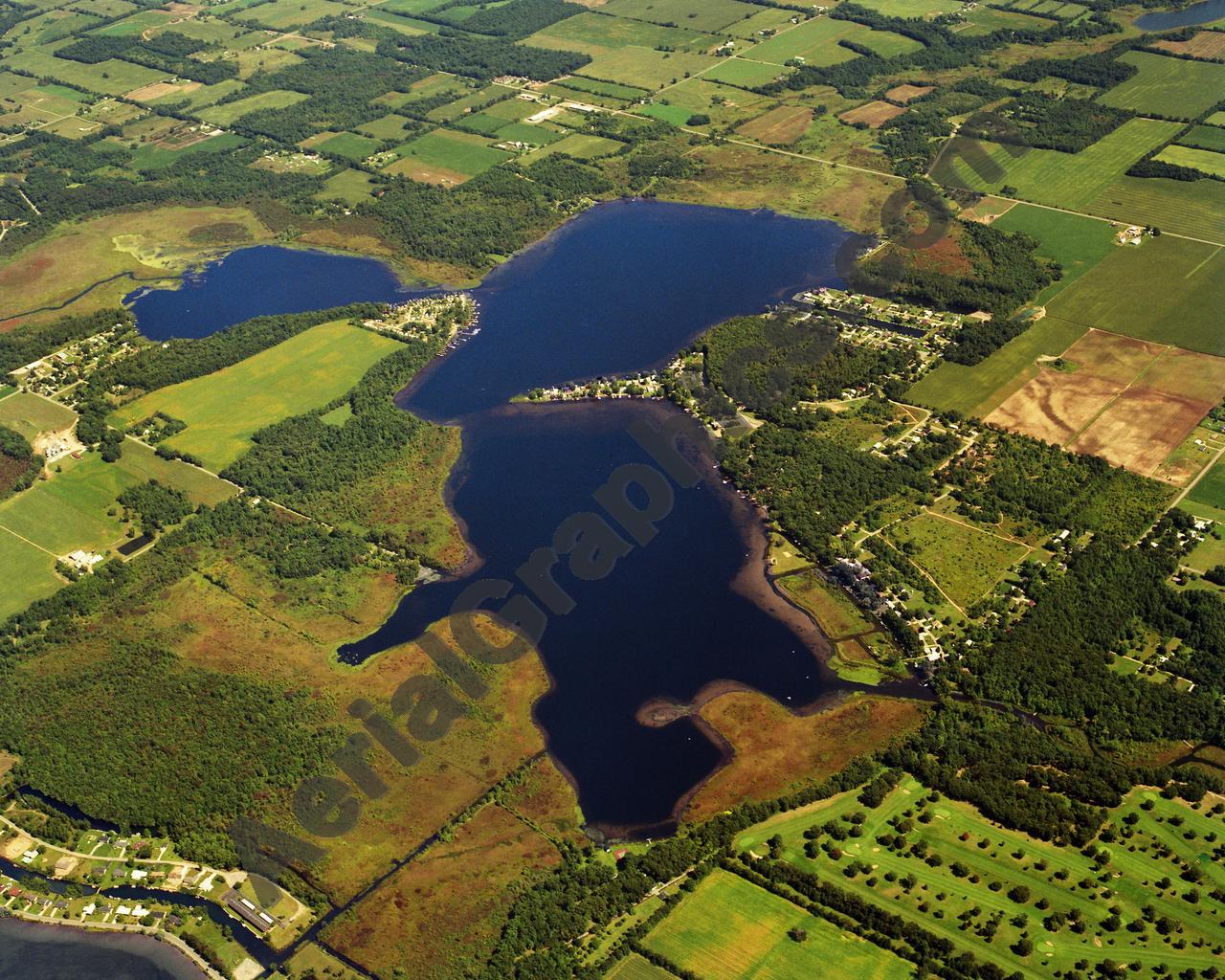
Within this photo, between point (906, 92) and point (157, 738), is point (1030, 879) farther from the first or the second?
point (906, 92)

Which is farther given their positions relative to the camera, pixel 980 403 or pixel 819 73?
pixel 819 73

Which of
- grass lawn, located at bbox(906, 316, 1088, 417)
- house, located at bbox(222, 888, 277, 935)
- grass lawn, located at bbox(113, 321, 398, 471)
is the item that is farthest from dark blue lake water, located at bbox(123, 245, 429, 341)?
house, located at bbox(222, 888, 277, 935)

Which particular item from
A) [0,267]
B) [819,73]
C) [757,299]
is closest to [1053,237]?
[757,299]

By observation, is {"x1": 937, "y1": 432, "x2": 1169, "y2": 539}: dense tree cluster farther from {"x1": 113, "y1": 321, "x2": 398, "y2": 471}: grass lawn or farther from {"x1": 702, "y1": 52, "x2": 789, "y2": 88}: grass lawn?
{"x1": 702, "y1": 52, "x2": 789, "y2": 88}: grass lawn

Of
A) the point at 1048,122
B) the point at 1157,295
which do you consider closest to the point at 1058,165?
the point at 1048,122

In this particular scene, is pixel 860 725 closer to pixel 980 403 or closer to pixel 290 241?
pixel 980 403

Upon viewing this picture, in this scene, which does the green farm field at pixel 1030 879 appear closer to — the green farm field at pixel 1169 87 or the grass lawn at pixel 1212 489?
the grass lawn at pixel 1212 489
